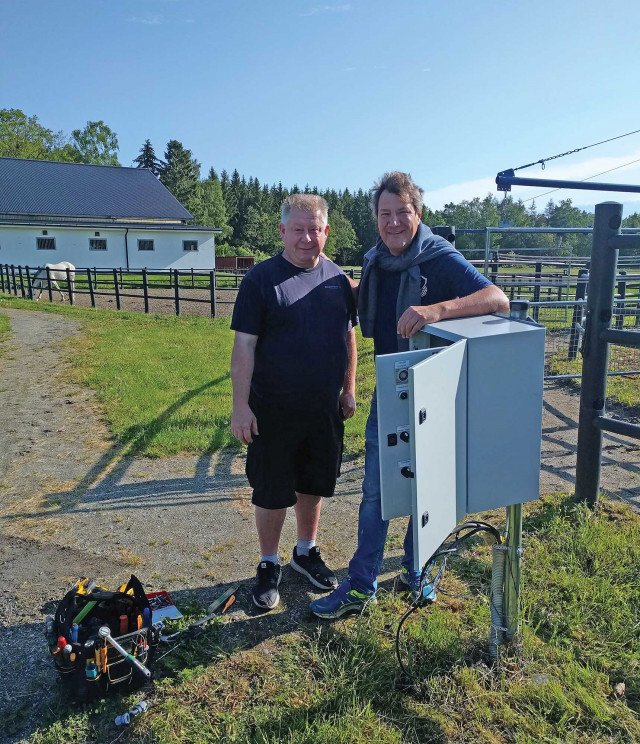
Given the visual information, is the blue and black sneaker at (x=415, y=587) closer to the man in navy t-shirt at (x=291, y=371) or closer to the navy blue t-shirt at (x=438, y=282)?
the man in navy t-shirt at (x=291, y=371)

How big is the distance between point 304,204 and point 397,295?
60 cm

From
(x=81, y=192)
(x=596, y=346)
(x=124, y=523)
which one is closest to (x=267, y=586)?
(x=124, y=523)

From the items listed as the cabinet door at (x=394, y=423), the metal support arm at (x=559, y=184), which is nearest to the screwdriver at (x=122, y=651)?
the cabinet door at (x=394, y=423)

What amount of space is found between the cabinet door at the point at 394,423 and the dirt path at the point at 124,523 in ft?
3.69

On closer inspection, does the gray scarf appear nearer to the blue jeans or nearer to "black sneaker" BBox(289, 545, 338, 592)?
the blue jeans

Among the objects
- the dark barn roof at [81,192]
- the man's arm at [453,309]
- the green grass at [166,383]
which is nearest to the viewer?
the man's arm at [453,309]

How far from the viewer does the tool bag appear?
2105mm

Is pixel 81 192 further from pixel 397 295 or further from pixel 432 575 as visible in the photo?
pixel 432 575

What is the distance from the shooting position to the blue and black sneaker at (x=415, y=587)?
276 centimetres

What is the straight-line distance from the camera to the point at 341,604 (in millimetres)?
2695

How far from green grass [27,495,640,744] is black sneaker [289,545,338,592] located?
310mm

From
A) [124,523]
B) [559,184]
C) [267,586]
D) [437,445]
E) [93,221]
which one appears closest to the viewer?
[437,445]

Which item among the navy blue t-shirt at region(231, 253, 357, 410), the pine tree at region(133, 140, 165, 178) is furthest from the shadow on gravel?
the pine tree at region(133, 140, 165, 178)

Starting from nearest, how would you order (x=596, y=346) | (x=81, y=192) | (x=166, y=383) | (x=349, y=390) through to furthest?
(x=349, y=390)
(x=596, y=346)
(x=166, y=383)
(x=81, y=192)
